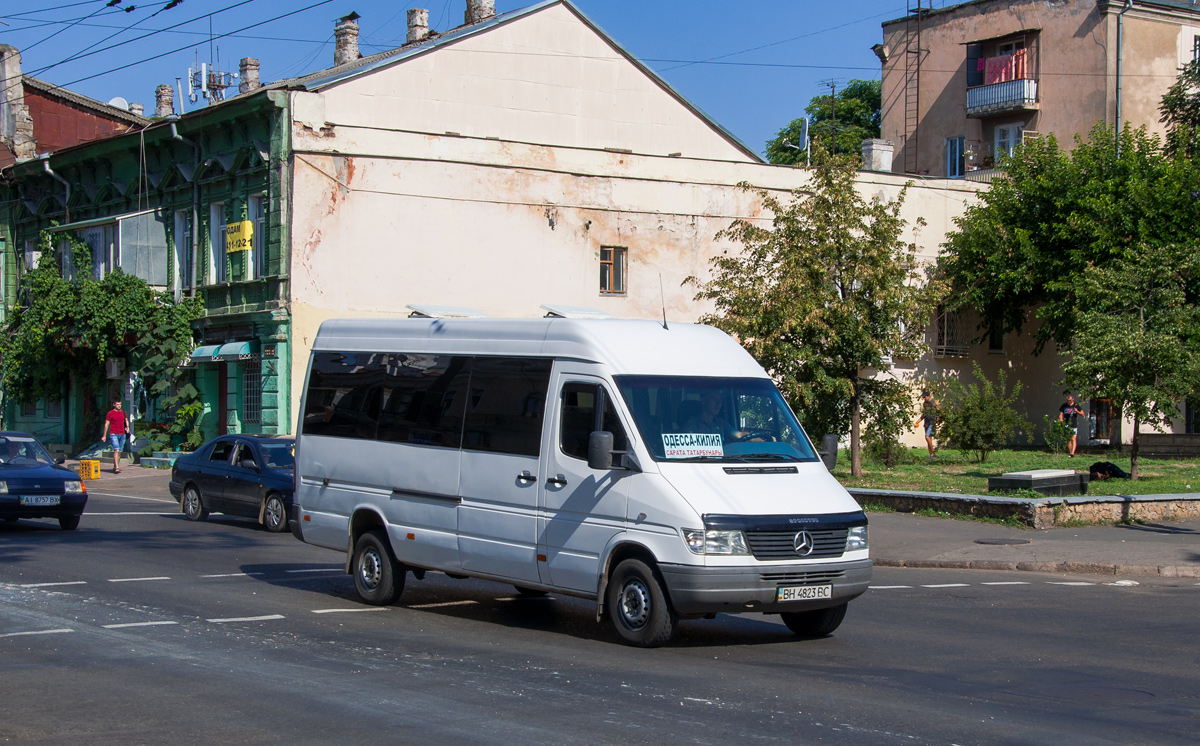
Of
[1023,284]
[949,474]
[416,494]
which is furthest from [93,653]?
[1023,284]

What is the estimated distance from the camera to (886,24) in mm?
51188

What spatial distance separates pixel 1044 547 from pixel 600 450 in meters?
8.96

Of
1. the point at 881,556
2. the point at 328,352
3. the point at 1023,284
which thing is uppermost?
the point at 1023,284

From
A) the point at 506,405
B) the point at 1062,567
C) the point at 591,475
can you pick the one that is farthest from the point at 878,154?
the point at 591,475

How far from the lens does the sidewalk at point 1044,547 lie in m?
14.7

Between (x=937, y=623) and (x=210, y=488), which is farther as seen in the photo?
(x=210, y=488)

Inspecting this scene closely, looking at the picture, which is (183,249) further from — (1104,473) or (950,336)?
(1104,473)

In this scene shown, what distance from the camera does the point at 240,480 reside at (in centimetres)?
1934

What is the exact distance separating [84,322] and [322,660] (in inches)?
1146

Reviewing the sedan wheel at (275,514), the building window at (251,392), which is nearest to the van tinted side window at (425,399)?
the sedan wheel at (275,514)

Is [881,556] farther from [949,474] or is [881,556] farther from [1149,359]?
[949,474]

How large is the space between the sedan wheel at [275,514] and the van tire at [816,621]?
10597 millimetres

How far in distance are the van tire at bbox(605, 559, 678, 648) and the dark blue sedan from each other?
9948mm

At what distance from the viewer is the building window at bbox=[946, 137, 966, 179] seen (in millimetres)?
47812
